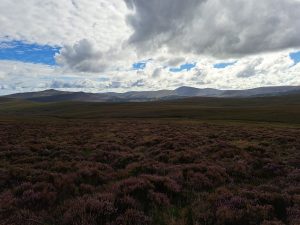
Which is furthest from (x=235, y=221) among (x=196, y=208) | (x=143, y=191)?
(x=143, y=191)

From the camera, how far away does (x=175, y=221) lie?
272 inches

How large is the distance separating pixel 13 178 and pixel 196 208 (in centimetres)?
786

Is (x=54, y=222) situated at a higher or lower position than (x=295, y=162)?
higher

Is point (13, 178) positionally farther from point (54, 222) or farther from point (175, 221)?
point (175, 221)

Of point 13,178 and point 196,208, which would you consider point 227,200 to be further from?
point 13,178

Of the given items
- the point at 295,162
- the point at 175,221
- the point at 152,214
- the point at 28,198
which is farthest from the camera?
the point at 295,162

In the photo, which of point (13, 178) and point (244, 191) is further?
point (13, 178)

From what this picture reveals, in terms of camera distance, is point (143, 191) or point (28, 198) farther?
point (143, 191)

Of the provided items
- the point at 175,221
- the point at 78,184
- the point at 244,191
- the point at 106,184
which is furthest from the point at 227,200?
the point at 78,184

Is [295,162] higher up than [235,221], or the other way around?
[235,221]

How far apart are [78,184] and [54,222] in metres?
3.82

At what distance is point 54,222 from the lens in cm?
694

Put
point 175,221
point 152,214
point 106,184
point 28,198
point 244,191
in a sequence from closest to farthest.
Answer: point 175,221
point 152,214
point 28,198
point 244,191
point 106,184

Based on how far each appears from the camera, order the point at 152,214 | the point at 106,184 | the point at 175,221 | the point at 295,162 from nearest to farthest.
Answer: the point at 175,221
the point at 152,214
the point at 106,184
the point at 295,162
